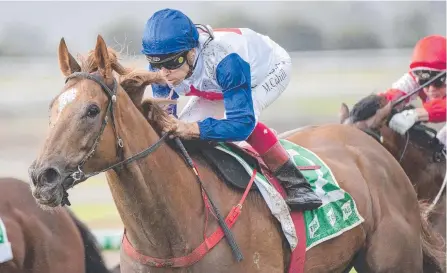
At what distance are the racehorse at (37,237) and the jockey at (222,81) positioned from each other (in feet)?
3.80

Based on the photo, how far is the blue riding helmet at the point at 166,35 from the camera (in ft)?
12.2

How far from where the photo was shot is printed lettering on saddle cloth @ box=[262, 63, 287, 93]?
171 inches

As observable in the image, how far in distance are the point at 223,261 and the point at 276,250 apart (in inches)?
12.7

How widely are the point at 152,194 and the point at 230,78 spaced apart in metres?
0.59

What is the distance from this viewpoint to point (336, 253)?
4336 mm

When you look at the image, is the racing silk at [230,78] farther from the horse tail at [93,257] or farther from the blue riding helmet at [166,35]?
the horse tail at [93,257]

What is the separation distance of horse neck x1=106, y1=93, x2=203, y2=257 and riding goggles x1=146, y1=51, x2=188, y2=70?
0.31m

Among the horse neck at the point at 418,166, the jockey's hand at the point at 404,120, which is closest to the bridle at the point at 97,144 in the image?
the jockey's hand at the point at 404,120

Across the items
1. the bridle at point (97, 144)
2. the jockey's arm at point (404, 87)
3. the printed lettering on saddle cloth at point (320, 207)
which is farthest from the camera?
the jockey's arm at point (404, 87)

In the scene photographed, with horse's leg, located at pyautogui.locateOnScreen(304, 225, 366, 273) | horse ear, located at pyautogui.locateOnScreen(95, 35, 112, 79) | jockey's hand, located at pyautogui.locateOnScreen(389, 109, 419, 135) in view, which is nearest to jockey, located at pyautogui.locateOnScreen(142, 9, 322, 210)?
horse's leg, located at pyautogui.locateOnScreen(304, 225, 366, 273)

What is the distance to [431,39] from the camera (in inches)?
261

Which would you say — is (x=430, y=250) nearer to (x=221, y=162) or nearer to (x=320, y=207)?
(x=320, y=207)

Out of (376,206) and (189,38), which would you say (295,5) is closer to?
(376,206)

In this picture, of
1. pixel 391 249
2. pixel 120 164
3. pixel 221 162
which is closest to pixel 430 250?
pixel 391 249
